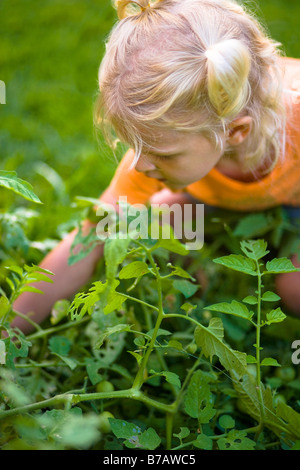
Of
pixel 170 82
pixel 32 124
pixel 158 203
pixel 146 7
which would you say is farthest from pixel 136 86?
pixel 32 124

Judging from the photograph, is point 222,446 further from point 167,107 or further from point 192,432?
point 167,107

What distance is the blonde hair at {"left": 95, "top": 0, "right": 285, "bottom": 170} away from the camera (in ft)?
3.32

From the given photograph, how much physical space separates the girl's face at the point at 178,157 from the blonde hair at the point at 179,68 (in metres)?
0.02

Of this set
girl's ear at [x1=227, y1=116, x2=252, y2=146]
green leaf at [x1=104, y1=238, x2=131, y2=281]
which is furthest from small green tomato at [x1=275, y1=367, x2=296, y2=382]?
green leaf at [x1=104, y1=238, x2=131, y2=281]

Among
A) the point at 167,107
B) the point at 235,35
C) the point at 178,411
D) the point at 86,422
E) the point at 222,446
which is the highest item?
the point at 235,35

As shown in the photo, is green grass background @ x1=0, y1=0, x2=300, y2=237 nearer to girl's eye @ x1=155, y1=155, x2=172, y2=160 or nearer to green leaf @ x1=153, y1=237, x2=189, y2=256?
girl's eye @ x1=155, y1=155, x2=172, y2=160

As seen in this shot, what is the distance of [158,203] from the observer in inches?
62.3

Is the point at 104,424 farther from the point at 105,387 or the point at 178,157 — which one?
the point at 178,157

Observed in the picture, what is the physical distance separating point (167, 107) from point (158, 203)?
0.58 metres

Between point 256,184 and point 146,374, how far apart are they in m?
0.56

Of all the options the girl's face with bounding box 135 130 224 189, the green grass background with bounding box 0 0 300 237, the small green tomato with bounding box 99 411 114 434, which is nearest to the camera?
the small green tomato with bounding box 99 411 114 434

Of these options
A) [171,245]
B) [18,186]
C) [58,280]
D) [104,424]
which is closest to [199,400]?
[104,424]

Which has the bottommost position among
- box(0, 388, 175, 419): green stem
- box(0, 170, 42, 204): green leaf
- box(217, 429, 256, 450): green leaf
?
box(217, 429, 256, 450): green leaf

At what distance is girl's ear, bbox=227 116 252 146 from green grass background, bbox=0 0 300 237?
36 cm
